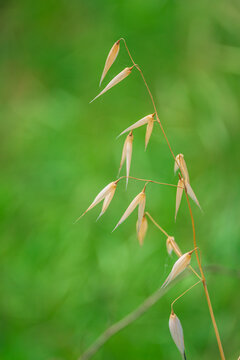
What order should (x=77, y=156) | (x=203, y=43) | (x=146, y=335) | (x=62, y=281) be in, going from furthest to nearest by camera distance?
(x=203, y=43)
(x=77, y=156)
(x=62, y=281)
(x=146, y=335)

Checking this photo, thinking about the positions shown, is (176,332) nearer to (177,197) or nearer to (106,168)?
(177,197)

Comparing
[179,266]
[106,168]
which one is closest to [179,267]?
[179,266]

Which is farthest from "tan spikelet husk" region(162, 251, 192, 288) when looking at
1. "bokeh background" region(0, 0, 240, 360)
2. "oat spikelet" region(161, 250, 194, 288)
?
"bokeh background" region(0, 0, 240, 360)

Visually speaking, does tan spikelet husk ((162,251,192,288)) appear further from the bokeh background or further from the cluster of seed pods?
the bokeh background

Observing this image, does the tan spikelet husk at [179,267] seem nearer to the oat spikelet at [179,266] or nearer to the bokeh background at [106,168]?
the oat spikelet at [179,266]

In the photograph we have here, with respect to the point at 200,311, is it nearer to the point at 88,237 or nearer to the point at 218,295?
the point at 218,295

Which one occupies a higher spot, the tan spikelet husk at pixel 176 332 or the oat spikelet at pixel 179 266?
the oat spikelet at pixel 179 266

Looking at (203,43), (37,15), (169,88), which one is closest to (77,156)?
(169,88)

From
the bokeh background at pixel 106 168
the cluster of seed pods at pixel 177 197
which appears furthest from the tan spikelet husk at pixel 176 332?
the bokeh background at pixel 106 168
